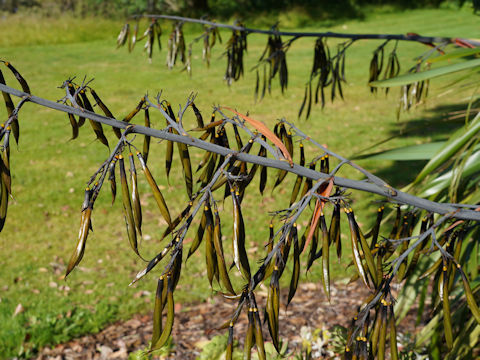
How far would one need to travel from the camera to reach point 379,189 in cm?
Answer: 114

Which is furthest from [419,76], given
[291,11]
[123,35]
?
[291,11]

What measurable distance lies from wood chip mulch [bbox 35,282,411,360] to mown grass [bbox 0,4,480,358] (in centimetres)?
15

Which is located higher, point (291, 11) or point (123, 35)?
point (291, 11)

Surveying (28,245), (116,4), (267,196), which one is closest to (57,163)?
(28,245)

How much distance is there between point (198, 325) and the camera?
3.73m

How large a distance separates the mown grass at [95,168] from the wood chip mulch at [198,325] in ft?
A: 0.49

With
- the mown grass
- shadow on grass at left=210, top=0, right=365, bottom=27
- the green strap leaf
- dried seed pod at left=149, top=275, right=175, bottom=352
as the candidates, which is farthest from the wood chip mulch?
shadow on grass at left=210, top=0, right=365, bottom=27

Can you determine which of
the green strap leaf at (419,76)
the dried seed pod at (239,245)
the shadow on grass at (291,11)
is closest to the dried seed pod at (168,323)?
the dried seed pod at (239,245)

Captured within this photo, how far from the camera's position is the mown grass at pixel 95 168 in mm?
4113

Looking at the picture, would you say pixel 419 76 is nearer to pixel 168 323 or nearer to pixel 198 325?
pixel 168 323

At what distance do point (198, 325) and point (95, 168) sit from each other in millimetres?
4229

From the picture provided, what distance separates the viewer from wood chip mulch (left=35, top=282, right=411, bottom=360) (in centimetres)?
343

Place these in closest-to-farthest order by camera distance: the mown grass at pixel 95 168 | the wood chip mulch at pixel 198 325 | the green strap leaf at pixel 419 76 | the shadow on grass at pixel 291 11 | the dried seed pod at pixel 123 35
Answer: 1. the green strap leaf at pixel 419 76
2. the wood chip mulch at pixel 198 325
3. the dried seed pod at pixel 123 35
4. the mown grass at pixel 95 168
5. the shadow on grass at pixel 291 11

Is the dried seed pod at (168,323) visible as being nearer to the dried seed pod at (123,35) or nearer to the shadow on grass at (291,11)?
the dried seed pod at (123,35)
